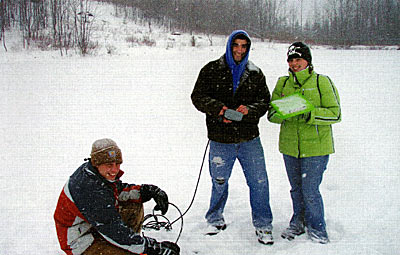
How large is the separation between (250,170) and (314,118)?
0.68 metres

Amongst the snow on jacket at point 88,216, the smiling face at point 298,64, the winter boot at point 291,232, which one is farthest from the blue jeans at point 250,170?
the snow on jacket at point 88,216

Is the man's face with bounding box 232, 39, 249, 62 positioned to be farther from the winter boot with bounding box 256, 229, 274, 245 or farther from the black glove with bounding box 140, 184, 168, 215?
the winter boot with bounding box 256, 229, 274, 245

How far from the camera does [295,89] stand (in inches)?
90.6

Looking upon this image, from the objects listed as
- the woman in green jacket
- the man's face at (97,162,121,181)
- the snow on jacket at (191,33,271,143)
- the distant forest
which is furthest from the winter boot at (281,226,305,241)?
the distant forest

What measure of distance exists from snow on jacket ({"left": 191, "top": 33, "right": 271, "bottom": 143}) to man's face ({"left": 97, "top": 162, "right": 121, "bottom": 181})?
89cm

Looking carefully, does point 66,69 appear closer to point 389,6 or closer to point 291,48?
point 291,48

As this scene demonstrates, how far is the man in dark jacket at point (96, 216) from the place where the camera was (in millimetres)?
1667

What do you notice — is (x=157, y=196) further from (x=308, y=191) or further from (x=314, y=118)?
(x=314, y=118)

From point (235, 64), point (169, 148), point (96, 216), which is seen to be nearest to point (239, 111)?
point (235, 64)

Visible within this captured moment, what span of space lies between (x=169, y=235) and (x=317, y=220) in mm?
1299

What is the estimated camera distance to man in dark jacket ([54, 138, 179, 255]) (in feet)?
5.47

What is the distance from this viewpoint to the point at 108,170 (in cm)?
176

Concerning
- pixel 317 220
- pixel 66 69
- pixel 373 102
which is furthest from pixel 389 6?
pixel 317 220

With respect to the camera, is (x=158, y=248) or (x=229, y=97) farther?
(x=229, y=97)
